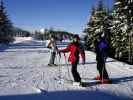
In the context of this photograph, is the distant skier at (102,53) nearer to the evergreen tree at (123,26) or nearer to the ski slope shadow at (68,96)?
the ski slope shadow at (68,96)

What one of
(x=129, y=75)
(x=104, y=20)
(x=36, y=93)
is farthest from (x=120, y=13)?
(x=36, y=93)

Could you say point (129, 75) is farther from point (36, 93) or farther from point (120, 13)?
point (120, 13)

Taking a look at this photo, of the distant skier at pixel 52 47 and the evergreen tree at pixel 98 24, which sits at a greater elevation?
the evergreen tree at pixel 98 24

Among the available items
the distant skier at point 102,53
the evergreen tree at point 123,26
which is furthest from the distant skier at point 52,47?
the evergreen tree at point 123,26

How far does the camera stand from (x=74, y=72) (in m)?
12.9

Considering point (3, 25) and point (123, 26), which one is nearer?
point (123, 26)

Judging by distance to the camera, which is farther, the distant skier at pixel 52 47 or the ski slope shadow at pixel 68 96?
the distant skier at pixel 52 47

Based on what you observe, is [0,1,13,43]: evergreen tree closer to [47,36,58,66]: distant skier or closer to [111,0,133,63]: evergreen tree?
[111,0,133,63]: evergreen tree

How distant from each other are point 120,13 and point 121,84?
79.9ft

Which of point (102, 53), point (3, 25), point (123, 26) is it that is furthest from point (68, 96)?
point (3, 25)

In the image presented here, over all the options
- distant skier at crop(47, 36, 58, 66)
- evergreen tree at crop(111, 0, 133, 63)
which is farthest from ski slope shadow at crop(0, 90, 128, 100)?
evergreen tree at crop(111, 0, 133, 63)

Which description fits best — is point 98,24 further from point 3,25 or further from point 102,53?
point 102,53

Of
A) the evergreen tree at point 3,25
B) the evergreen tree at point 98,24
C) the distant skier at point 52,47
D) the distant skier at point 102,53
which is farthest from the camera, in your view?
the evergreen tree at point 3,25

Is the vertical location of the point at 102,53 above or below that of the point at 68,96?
above
